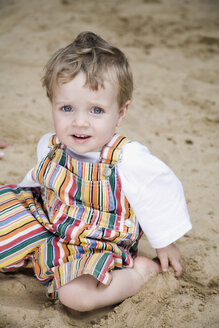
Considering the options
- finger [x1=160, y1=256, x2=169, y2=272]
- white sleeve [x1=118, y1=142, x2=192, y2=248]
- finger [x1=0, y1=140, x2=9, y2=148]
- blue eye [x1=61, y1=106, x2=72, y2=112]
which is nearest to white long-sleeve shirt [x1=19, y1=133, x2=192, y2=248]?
white sleeve [x1=118, y1=142, x2=192, y2=248]

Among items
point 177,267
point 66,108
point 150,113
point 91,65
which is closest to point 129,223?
point 177,267

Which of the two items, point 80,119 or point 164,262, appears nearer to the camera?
point 80,119

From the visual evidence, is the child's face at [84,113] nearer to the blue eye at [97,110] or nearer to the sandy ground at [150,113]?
the blue eye at [97,110]

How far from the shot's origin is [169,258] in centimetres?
161

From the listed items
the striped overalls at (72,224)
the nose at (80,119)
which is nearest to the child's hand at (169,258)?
the striped overalls at (72,224)

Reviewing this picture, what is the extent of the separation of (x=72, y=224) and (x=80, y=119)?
1.43 feet

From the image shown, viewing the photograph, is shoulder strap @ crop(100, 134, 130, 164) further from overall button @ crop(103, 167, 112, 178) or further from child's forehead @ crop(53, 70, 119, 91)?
child's forehead @ crop(53, 70, 119, 91)

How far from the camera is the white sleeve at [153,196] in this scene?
1.48 meters

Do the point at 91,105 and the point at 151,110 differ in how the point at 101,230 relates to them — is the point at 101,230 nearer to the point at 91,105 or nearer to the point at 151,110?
the point at 91,105

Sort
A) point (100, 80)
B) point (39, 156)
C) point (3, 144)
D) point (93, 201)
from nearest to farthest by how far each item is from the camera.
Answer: point (100, 80) → point (93, 201) → point (39, 156) → point (3, 144)

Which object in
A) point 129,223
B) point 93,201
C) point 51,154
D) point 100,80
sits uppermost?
point 100,80

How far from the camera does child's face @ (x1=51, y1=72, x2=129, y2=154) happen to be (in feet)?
4.63

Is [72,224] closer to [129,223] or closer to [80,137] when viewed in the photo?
[129,223]

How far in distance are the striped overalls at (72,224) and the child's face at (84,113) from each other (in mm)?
77
